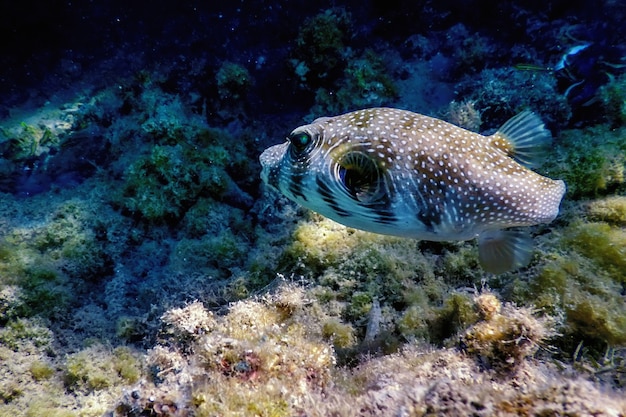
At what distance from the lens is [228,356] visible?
2516mm

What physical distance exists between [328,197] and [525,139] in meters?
1.62

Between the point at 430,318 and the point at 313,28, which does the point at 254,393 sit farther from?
the point at 313,28

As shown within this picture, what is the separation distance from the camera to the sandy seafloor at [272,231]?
93.8 inches

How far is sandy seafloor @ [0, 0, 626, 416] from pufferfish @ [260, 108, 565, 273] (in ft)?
2.07

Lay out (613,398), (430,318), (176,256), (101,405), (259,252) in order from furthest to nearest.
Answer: (176,256) → (259,252) → (101,405) → (430,318) → (613,398)

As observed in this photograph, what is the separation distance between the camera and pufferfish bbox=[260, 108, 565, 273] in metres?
2.54

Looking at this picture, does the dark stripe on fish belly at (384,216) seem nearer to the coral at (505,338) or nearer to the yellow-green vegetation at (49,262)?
the coral at (505,338)

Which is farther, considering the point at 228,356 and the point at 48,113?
the point at 48,113

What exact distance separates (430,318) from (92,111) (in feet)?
22.1

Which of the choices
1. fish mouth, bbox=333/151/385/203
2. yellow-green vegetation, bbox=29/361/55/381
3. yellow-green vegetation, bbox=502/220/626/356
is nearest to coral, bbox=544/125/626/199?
yellow-green vegetation, bbox=502/220/626/356

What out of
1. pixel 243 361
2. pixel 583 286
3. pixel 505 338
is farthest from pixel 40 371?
pixel 583 286

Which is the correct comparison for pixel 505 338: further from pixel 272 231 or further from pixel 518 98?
pixel 518 98

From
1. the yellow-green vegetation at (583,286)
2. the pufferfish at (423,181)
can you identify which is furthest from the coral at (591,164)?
the pufferfish at (423,181)

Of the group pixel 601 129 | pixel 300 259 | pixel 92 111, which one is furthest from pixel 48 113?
pixel 601 129
